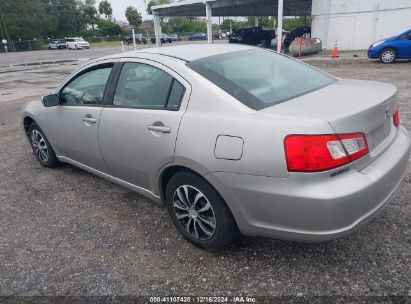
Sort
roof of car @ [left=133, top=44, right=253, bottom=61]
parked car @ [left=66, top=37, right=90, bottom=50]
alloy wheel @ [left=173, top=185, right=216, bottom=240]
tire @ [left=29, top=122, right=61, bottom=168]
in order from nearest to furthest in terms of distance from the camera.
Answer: alloy wheel @ [left=173, top=185, right=216, bottom=240] → roof of car @ [left=133, top=44, right=253, bottom=61] → tire @ [left=29, top=122, right=61, bottom=168] → parked car @ [left=66, top=37, right=90, bottom=50]

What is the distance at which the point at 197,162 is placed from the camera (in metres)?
2.40

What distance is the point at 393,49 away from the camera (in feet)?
44.9

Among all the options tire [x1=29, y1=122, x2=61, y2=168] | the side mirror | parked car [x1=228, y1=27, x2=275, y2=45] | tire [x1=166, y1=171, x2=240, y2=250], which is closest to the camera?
tire [x1=166, y1=171, x2=240, y2=250]

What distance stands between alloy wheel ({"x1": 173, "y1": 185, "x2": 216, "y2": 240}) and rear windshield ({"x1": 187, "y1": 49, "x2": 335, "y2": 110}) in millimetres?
802

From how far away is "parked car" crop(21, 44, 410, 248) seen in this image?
6.73 feet

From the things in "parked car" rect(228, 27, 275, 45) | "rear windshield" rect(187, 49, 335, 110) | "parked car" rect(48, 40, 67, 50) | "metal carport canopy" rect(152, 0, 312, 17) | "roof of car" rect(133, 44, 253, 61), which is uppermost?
"metal carport canopy" rect(152, 0, 312, 17)

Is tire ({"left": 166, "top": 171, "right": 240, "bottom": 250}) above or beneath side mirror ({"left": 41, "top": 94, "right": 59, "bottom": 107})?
beneath

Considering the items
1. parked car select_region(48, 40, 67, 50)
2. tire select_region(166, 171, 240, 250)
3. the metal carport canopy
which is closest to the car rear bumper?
tire select_region(166, 171, 240, 250)

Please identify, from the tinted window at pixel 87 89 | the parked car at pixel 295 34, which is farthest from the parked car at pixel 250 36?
the tinted window at pixel 87 89

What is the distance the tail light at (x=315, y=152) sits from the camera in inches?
79.1

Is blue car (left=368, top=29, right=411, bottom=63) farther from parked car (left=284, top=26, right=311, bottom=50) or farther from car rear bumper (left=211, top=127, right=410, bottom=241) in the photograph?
car rear bumper (left=211, top=127, right=410, bottom=241)

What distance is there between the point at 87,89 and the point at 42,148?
1487 millimetres

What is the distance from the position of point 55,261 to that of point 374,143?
261cm

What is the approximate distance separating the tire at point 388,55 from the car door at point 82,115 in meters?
13.7
